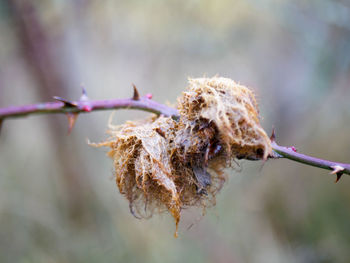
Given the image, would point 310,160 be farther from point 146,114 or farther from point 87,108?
point 146,114

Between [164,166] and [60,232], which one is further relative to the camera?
[60,232]

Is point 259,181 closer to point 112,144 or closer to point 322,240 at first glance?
point 322,240

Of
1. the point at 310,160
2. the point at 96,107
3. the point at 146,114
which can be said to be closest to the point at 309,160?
the point at 310,160

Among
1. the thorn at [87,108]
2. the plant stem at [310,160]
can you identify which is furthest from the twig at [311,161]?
the thorn at [87,108]

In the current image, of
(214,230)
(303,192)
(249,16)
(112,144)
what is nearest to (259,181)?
(303,192)

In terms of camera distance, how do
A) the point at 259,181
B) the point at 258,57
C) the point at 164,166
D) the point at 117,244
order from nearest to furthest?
the point at 164,166
the point at 117,244
the point at 259,181
the point at 258,57

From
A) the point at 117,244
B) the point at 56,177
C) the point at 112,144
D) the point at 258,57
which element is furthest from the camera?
the point at 258,57
